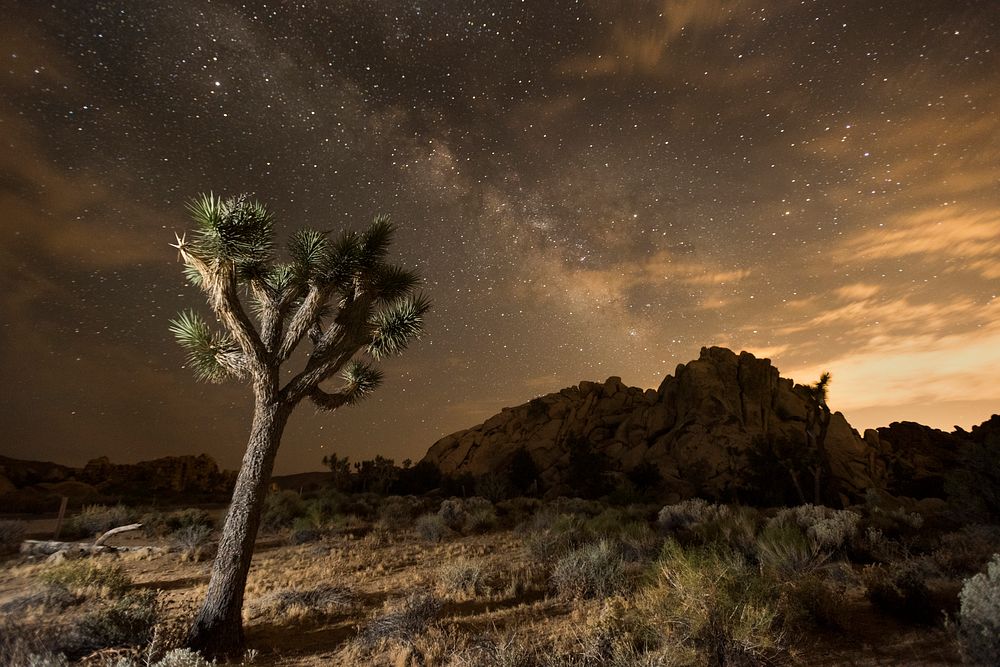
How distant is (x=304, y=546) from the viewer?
12898 mm

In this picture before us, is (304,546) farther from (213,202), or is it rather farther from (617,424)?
(617,424)

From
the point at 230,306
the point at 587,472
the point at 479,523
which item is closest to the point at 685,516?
the point at 479,523

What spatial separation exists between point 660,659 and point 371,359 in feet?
26.1

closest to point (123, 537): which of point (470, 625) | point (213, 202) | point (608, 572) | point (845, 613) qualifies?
point (213, 202)

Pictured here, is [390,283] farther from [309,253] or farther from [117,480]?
[117,480]

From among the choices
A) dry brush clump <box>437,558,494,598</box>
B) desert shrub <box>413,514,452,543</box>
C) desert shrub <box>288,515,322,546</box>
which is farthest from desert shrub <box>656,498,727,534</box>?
desert shrub <box>288,515,322,546</box>

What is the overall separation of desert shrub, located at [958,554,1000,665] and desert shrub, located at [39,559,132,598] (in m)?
11.3

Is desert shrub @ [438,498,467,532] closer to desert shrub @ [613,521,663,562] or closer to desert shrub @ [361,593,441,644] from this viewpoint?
desert shrub @ [613,521,663,562]

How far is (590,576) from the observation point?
7355mm

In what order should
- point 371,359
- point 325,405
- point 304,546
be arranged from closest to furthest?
point 325,405, point 371,359, point 304,546

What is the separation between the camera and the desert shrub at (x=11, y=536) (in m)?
12.1

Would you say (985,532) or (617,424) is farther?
(617,424)

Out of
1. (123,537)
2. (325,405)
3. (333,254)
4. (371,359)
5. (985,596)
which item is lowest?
(123,537)

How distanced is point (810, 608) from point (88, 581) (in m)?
11.4
